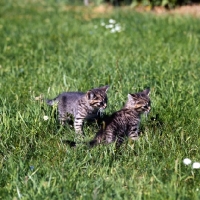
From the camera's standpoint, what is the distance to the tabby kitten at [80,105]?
571 centimetres

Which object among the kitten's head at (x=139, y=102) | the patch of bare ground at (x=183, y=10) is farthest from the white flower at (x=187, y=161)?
the patch of bare ground at (x=183, y=10)

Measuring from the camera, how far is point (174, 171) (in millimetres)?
4590

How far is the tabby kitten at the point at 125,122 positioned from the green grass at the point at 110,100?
0.49 ft

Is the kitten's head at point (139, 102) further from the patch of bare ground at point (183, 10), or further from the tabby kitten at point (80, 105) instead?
the patch of bare ground at point (183, 10)

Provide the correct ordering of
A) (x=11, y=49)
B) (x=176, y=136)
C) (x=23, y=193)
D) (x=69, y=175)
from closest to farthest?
(x=23, y=193), (x=69, y=175), (x=176, y=136), (x=11, y=49)

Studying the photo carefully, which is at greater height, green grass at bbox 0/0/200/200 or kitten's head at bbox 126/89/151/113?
kitten's head at bbox 126/89/151/113

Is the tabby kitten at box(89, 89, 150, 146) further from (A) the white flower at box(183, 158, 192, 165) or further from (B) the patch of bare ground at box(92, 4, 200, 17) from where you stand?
(B) the patch of bare ground at box(92, 4, 200, 17)

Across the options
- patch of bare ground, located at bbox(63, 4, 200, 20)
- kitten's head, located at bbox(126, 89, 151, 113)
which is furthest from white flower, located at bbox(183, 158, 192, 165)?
patch of bare ground, located at bbox(63, 4, 200, 20)

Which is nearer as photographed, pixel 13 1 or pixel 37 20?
pixel 37 20

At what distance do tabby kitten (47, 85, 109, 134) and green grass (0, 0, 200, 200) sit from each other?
0.52ft

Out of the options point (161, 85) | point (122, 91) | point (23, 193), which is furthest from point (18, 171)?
point (161, 85)

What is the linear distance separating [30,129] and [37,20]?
22.6 ft

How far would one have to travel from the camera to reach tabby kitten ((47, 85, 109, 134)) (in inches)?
225

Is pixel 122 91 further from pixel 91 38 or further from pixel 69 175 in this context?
pixel 91 38
